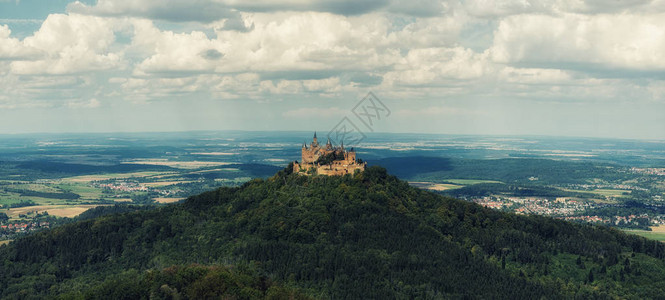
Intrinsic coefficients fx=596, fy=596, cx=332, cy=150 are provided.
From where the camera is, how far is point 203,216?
18212 centimetres

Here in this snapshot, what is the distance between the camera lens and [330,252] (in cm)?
14238

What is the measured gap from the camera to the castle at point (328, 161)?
186000 mm

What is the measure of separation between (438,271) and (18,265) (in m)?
107

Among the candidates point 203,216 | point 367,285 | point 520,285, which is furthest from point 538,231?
point 203,216

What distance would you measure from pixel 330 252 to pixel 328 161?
50511mm

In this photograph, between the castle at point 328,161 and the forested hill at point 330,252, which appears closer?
the forested hill at point 330,252

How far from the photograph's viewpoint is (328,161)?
618ft

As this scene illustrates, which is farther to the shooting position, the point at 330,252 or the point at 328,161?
the point at 328,161

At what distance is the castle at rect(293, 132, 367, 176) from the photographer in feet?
610

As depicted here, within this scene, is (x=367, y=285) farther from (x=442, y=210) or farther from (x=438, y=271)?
(x=442, y=210)

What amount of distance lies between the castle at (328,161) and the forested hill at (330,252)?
5.23 metres

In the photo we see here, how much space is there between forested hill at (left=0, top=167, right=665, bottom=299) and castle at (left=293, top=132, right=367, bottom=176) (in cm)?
523

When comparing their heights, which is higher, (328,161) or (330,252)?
(328,161)

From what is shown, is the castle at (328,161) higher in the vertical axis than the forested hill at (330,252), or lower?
higher
